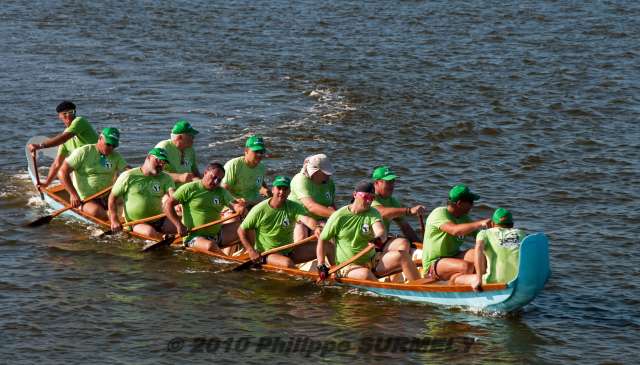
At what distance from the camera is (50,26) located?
43.8 m

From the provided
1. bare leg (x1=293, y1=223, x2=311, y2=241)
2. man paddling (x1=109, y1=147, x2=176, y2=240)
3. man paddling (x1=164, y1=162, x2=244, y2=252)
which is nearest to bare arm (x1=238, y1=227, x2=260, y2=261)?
bare leg (x1=293, y1=223, x2=311, y2=241)

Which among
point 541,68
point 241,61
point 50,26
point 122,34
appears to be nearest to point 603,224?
point 541,68

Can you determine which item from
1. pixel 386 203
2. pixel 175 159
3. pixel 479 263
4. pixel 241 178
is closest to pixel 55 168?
pixel 175 159

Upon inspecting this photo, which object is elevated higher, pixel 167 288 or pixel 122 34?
pixel 122 34

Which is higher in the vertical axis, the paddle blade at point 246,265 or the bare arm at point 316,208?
the bare arm at point 316,208

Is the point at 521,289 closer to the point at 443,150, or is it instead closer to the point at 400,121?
the point at 443,150

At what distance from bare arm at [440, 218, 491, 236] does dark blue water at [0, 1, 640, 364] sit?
1.35 metres

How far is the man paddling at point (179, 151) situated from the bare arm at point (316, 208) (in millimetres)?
2633

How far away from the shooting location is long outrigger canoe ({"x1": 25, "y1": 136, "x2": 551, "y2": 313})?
623 inches

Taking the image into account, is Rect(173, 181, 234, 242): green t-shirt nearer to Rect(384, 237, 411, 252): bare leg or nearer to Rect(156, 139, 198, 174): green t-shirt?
Rect(156, 139, 198, 174): green t-shirt

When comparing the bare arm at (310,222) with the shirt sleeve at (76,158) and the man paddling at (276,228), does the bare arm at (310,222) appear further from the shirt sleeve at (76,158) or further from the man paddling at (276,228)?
the shirt sleeve at (76,158)

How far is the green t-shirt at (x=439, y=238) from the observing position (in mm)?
17125

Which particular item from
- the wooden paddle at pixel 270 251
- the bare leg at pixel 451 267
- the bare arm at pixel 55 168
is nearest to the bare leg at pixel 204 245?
the wooden paddle at pixel 270 251

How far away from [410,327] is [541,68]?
2116 cm
